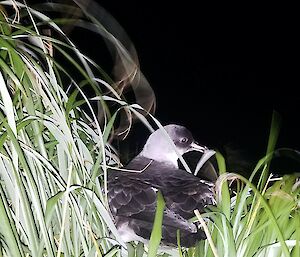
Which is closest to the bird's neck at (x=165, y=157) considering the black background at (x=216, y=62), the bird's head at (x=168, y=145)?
the bird's head at (x=168, y=145)

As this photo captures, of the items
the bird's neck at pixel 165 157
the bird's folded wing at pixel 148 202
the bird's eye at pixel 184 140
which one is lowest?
the bird's folded wing at pixel 148 202

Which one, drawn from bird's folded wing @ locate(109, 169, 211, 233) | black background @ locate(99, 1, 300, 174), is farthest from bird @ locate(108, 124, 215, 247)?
black background @ locate(99, 1, 300, 174)

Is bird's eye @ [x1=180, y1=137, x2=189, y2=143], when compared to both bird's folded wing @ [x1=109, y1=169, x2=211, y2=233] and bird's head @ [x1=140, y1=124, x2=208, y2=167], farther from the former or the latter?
bird's folded wing @ [x1=109, y1=169, x2=211, y2=233]

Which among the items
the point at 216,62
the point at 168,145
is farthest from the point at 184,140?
the point at 216,62

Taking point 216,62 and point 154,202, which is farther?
point 216,62

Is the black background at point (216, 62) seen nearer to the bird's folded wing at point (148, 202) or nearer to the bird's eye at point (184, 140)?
the bird's eye at point (184, 140)

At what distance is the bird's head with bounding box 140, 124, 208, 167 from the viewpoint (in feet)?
2.19

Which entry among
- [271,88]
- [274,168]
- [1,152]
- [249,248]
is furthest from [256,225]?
[271,88]

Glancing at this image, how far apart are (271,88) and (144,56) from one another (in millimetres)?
327

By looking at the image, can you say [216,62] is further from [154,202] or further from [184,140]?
[154,202]

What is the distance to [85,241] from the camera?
1.72 feet

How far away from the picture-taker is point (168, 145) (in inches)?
26.4

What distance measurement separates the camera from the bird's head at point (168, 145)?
666 millimetres

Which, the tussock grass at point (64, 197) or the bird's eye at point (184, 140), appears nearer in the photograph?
the tussock grass at point (64, 197)
